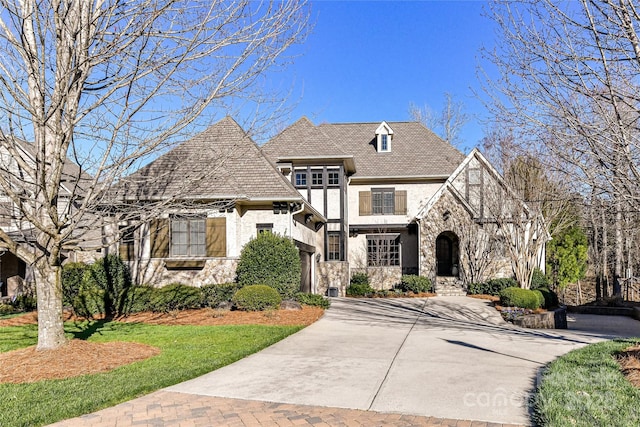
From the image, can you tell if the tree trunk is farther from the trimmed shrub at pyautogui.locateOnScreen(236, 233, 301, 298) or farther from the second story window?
the second story window

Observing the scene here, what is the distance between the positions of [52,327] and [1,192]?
2.31 meters

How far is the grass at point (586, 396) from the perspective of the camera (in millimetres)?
5016

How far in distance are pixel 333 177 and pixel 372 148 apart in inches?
213

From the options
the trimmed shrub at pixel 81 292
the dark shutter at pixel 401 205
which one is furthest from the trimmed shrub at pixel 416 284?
the trimmed shrub at pixel 81 292

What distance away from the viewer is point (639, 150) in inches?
274

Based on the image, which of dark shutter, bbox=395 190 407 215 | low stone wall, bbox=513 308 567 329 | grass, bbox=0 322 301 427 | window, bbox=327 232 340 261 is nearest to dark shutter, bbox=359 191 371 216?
dark shutter, bbox=395 190 407 215

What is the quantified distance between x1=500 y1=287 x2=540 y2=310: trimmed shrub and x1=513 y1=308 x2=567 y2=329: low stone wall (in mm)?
691

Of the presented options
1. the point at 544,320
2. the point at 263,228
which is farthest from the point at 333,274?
the point at 544,320

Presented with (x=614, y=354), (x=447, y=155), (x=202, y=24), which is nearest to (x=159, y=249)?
(x=202, y=24)

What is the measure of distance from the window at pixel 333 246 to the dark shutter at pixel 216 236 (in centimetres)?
812

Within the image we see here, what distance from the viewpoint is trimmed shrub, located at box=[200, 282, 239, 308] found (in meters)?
15.1

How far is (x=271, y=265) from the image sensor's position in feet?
51.5

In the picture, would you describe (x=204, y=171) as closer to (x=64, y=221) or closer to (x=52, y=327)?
(x=64, y=221)

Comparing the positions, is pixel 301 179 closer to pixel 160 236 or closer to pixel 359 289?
pixel 359 289
